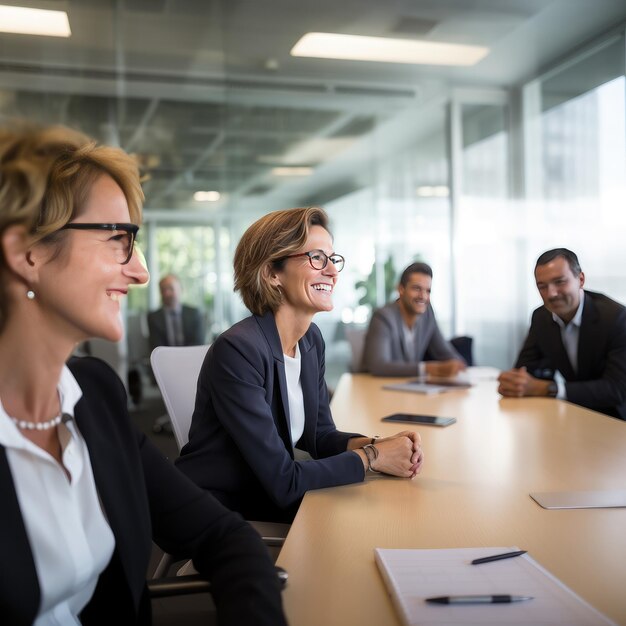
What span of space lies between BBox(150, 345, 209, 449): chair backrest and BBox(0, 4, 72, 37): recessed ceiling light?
4.04 meters

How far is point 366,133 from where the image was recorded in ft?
22.6

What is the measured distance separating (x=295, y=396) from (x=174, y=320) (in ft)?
13.6

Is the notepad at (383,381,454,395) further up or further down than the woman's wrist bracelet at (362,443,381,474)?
further down

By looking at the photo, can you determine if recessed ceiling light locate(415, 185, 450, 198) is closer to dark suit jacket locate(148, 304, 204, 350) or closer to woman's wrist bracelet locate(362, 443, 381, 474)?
dark suit jacket locate(148, 304, 204, 350)

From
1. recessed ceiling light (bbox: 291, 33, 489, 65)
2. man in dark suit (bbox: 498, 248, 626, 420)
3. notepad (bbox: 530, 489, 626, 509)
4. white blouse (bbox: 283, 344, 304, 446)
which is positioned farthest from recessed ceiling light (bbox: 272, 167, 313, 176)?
notepad (bbox: 530, 489, 626, 509)

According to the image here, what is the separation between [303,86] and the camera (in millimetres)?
6516

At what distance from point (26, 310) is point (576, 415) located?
2.37 metres

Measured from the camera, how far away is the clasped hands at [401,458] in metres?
1.87

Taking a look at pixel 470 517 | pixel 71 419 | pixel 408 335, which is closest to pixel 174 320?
pixel 408 335

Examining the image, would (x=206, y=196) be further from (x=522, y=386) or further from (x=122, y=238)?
(x=122, y=238)

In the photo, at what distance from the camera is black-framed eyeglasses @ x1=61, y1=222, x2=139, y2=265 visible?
1202 millimetres

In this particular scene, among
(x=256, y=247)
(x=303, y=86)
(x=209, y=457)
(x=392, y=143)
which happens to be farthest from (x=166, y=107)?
(x=209, y=457)

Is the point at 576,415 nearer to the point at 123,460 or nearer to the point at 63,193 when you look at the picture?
the point at 123,460

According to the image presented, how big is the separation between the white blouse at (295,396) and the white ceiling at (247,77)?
4048 millimetres
